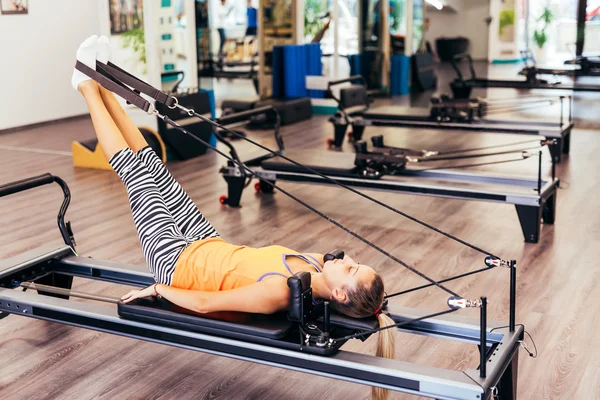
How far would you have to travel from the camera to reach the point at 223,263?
242 centimetres

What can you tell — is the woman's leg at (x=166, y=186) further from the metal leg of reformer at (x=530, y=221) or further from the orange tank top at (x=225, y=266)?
the metal leg of reformer at (x=530, y=221)

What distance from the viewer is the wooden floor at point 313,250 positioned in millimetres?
2561

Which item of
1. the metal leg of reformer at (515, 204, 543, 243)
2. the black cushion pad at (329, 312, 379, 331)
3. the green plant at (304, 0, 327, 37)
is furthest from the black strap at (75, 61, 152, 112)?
the green plant at (304, 0, 327, 37)

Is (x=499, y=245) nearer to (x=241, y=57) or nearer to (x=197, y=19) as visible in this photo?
(x=197, y=19)

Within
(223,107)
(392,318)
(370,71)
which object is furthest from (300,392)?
(370,71)

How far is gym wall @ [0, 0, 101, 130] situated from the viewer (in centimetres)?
796

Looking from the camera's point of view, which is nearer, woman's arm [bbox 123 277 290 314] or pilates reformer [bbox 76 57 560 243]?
woman's arm [bbox 123 277 290 314]

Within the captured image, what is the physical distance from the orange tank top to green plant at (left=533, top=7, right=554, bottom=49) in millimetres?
12753

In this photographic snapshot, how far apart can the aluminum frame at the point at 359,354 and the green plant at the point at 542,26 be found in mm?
12664

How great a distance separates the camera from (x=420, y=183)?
4.29 meters

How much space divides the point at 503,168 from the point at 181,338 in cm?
426

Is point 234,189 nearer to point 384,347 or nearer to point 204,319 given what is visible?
point 204,319

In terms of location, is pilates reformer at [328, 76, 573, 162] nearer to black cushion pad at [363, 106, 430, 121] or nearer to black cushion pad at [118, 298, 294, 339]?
black cushion pad at [363, 106, 430, 121]

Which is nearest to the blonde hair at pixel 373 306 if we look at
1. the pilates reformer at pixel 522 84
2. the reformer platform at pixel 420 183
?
the reformer platform at pixel 420 183
